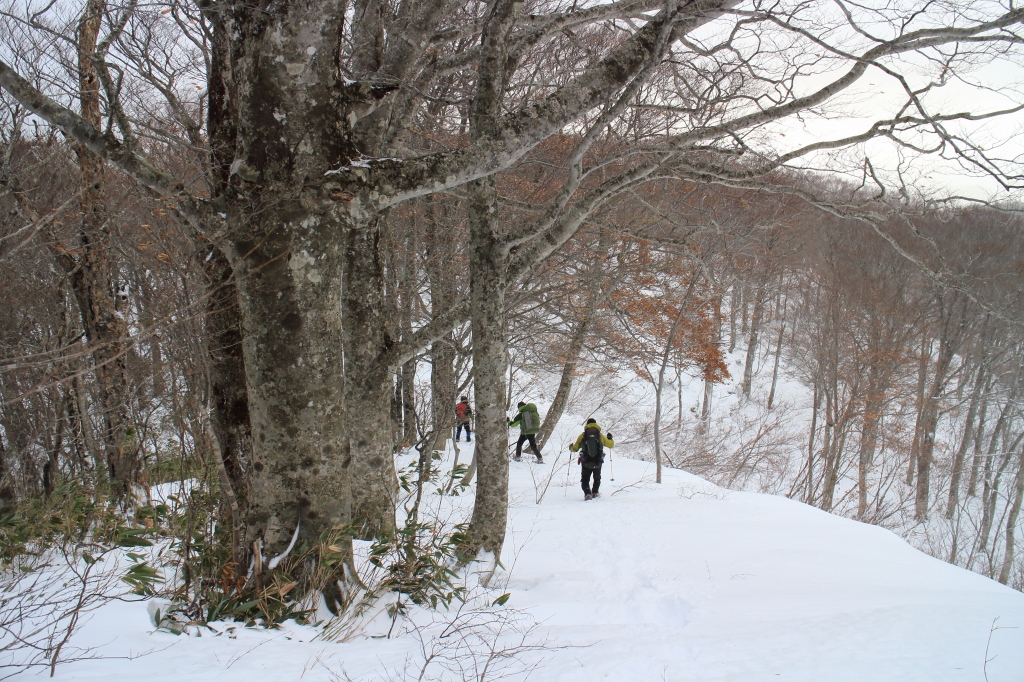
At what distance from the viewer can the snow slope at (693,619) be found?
2521 millimetres

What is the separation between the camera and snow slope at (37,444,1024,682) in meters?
2.52

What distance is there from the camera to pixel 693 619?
13.3ft

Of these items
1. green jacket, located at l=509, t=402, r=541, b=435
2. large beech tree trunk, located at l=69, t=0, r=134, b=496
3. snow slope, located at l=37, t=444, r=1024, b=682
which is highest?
large beech tree trunk, located at l=69, t=0, r=134, b=496

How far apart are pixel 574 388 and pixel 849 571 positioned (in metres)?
16.0

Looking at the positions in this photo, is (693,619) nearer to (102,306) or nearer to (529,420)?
(102,306)

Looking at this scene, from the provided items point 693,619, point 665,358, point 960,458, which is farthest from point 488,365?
point 960,458

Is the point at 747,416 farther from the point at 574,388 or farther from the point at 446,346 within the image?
the point at 446,346

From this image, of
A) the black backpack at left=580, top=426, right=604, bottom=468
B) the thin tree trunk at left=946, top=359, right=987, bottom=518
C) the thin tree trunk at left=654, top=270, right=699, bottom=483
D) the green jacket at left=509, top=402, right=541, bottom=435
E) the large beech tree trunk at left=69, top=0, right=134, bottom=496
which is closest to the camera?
the large beech tree trunk at left=69, top=0, right=134, bottom=496

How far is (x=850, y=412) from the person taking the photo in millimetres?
15453

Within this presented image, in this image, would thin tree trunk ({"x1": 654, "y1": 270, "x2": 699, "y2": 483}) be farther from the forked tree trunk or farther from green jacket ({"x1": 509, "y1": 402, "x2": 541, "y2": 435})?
the forked tree trunk

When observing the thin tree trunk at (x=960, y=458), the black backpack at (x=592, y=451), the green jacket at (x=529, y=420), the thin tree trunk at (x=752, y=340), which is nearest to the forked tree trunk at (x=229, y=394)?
the black backpack at (x=592, y=451)

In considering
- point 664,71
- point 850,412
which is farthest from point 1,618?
point 850,412

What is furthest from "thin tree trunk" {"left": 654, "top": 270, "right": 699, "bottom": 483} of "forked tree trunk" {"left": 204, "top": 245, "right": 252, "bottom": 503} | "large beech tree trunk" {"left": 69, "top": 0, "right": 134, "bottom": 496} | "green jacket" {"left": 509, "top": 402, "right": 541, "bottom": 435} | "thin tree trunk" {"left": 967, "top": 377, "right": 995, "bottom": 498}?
"thin tree trunk" {"left": 967, "top": 377, "right": 995, "bottom": 498}

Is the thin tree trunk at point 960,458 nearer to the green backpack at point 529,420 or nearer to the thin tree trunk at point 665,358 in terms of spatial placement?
the thin tree trunk at point 665,358
